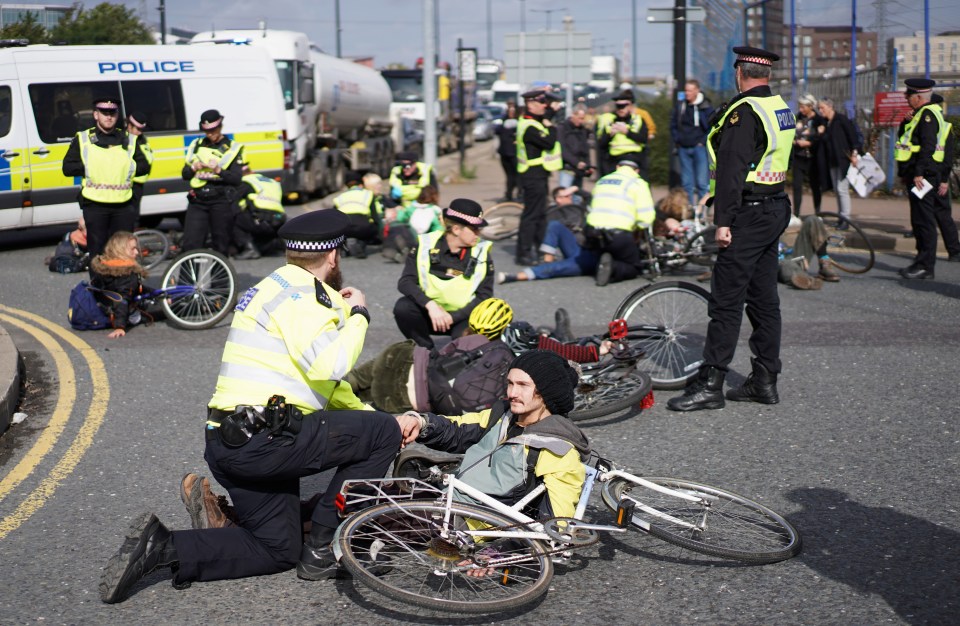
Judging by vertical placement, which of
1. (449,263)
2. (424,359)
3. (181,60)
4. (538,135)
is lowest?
(424,359)

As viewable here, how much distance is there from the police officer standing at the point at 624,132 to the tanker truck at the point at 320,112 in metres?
4.24

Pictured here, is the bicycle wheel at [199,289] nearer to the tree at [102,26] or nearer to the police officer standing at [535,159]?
the police officer standing at [535,159]

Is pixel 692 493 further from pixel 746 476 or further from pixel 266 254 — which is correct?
pixel 266 254

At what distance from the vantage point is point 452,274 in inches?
302

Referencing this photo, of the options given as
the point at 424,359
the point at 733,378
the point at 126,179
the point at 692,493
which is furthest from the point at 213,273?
the point at 692,493

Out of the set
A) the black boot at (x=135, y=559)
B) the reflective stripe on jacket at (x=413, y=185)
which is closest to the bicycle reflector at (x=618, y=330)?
the black boot at (x=135, y=559)

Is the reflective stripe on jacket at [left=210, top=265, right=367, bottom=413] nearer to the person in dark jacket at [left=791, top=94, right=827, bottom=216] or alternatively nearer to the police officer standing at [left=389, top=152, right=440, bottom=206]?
the police officer standing at [left=389, top=152, right=440, bottom=206]

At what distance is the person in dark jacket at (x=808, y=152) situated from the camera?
15.0m

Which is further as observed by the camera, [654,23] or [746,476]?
[654,23]

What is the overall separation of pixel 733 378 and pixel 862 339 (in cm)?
174

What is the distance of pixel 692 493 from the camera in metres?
4.59

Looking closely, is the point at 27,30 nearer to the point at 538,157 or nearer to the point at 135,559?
the point at 538,157

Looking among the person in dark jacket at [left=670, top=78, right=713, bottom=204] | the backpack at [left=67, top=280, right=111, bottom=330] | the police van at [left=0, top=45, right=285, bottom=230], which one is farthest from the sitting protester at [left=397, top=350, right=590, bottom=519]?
the person in dark jacket at [left=670, top=78, right=713, bottom=204]

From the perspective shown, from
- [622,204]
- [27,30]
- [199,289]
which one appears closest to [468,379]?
[199,289]
